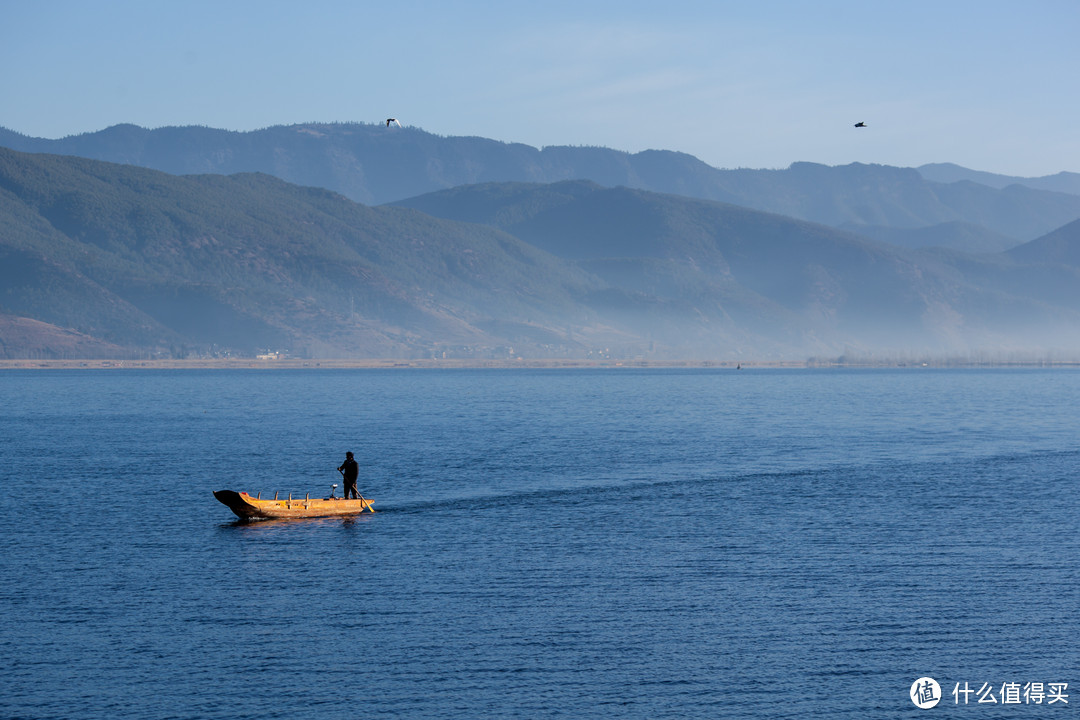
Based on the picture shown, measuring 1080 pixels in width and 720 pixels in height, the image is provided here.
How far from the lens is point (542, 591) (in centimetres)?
5300

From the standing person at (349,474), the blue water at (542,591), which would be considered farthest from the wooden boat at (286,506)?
the blue water at (542,591)

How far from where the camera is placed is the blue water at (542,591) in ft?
130

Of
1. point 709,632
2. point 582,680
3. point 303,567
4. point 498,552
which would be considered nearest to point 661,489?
point 498,552

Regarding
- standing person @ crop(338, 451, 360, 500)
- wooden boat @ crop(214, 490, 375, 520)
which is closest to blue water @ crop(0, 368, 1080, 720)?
wooden boat @ crop(214, 490, 375, 520)

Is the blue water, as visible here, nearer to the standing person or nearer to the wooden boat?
the wooden boat

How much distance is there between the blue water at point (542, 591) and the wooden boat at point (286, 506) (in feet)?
5.00

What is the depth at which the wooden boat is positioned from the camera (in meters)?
71.1

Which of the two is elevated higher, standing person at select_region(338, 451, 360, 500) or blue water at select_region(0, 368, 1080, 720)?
standing person at select_region(338, 451, 360, 500)

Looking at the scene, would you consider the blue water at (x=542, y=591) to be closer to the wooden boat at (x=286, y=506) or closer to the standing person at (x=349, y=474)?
the wooden boat at (x=286, y=506)

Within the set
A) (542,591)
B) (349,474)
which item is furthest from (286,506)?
(542,591)

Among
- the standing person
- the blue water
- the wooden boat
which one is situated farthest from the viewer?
the standing person

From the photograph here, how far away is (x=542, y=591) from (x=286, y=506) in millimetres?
26559

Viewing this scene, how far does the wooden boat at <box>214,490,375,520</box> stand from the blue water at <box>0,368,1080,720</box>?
60.0 inches

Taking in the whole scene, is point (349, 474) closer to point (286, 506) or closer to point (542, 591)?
point (286, 506)
